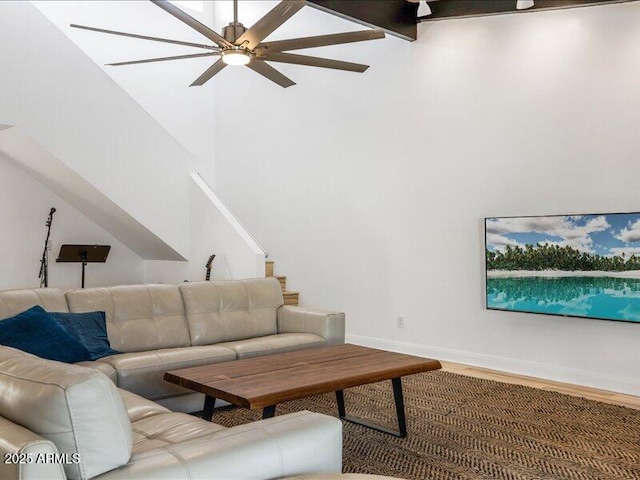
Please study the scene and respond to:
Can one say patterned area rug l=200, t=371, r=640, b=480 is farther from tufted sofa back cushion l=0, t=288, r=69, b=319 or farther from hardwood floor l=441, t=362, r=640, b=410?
tufted sofa back cushion l=0, t=288, r=69, b=319

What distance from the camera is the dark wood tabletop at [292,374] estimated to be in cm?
290

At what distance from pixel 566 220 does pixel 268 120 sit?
4090mm

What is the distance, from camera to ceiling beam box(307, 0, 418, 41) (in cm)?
532

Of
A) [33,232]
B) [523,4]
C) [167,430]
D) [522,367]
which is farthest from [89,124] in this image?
[522,367]

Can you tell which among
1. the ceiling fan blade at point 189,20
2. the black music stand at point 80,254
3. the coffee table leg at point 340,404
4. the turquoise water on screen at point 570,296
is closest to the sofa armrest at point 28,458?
the ceiling fan blade at point 189,20

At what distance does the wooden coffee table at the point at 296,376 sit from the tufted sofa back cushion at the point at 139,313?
810mm

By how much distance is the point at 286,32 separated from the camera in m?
7.38

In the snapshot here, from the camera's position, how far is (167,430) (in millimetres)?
2352

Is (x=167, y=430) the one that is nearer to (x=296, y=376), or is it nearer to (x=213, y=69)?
(x=296, y=376)

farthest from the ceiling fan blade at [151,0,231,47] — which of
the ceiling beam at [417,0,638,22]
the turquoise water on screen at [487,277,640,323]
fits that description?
the turquoise water on screen at [487,277,640,323]

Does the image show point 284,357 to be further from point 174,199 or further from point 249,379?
point 174,199

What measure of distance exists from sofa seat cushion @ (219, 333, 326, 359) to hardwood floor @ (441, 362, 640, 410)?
1593 millimetres

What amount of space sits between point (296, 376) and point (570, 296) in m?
2.69

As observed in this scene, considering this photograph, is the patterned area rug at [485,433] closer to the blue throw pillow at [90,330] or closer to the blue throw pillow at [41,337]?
the blue throw pillow at [90,330]
